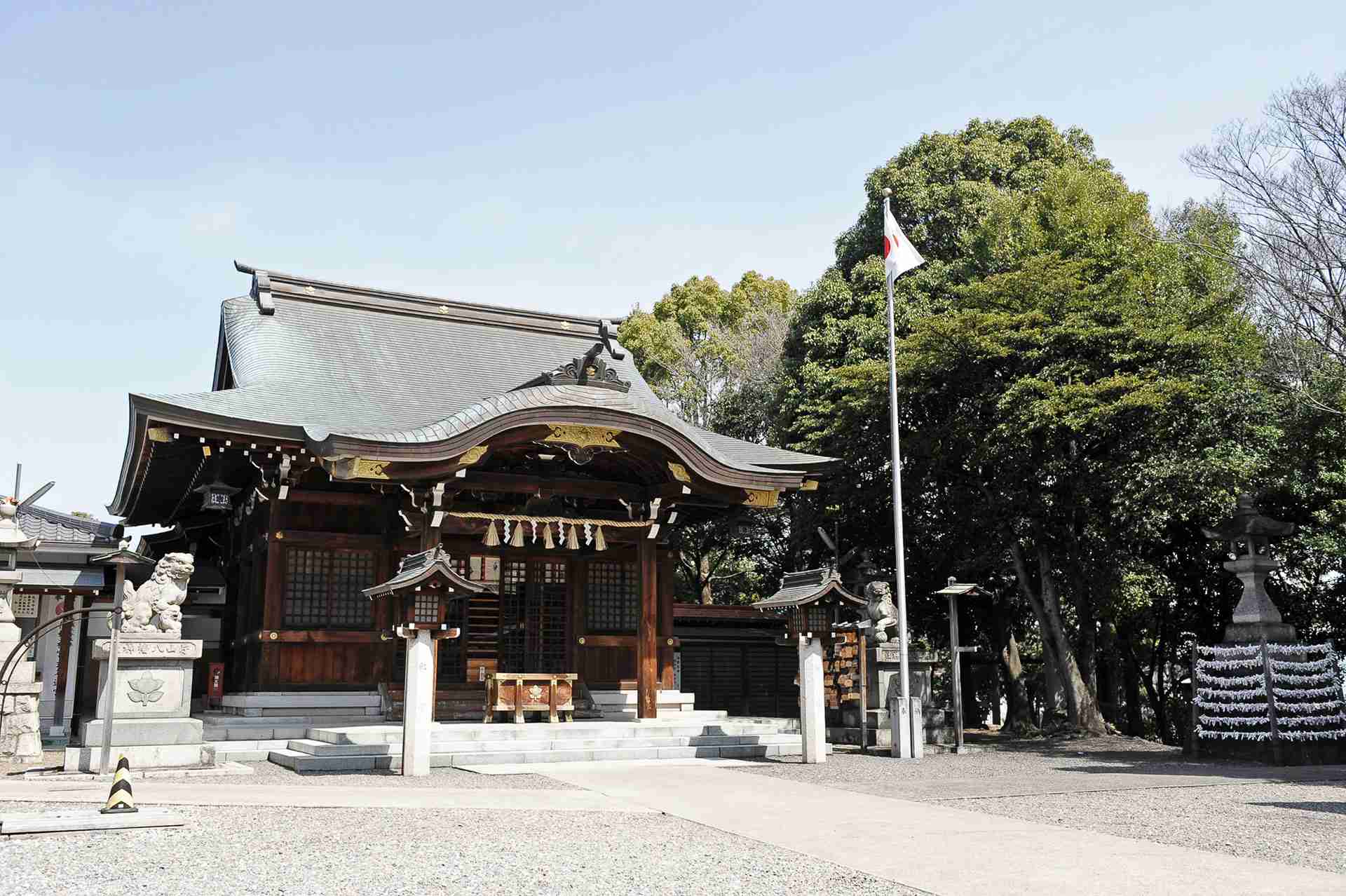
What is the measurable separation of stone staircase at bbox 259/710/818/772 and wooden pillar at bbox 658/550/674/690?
2.04 metres

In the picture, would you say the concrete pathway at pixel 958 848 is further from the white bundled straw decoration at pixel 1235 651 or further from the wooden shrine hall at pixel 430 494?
the white bundled straw decoration at pixel 1235 651

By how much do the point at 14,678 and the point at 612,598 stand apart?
28.7 ft

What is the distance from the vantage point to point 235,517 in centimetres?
1973

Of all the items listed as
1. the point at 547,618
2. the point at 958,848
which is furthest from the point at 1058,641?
the point at 958,848

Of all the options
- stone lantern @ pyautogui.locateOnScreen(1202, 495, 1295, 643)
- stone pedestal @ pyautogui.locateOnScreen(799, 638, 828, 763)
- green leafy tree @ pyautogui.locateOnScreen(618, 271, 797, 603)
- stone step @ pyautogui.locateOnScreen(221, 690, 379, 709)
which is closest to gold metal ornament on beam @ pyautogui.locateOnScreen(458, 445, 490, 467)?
stone step @ pyautogui.locateOnScreen(221, 690, 379, 709)

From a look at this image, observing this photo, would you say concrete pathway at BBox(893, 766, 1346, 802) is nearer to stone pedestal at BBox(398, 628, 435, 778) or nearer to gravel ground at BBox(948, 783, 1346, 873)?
gravel ground at BBox(948, 783, 1346, 873)

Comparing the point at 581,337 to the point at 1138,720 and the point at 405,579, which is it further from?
the point at 1138,720

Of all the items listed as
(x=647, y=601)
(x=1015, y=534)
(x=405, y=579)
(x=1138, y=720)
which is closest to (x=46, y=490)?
(x=405, y=579)

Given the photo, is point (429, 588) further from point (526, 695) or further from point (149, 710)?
point (526, 695)

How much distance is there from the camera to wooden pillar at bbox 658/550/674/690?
18.2m

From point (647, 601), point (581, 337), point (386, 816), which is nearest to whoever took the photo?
point (386, 816)

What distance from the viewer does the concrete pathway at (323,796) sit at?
29.6 ft

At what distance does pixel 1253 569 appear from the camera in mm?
15305

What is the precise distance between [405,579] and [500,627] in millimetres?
5477
